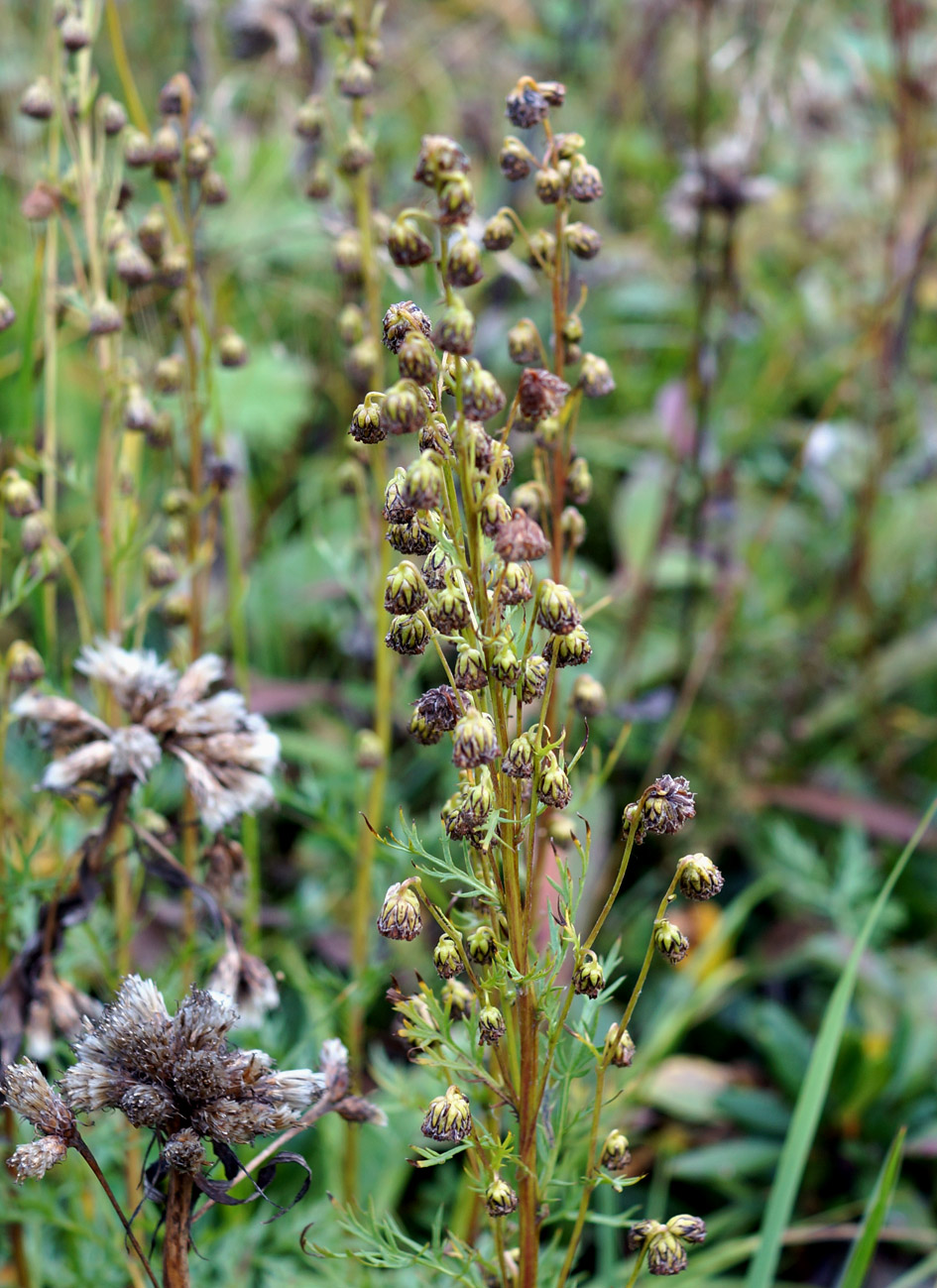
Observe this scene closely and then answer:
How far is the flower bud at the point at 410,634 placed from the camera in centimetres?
66

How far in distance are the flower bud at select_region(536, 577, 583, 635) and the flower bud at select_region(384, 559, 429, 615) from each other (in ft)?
0.23

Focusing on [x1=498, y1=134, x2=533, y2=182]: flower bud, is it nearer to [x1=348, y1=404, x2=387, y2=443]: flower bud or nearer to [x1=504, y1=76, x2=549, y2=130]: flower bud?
[x1=504, y1=76, x2=549, y2=130]: flower bud

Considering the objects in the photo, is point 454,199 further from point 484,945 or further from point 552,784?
point 484,945

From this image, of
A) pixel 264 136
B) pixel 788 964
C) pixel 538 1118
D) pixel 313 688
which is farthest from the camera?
pixel 264 136

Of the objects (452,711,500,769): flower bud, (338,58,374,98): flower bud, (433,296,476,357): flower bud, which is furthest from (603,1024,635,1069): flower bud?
(338,58,374,98): flower bud

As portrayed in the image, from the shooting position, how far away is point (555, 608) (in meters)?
0.64

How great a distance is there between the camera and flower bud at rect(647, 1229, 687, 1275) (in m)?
0.69

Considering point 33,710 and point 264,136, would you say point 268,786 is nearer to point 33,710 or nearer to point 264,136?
point 33,710

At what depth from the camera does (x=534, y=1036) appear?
28.5 inches

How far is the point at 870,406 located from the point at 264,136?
6.68ft

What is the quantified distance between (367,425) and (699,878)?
332mm

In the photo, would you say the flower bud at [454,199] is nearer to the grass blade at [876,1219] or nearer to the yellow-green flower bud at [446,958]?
the yellow-green flower bud at [446,958]

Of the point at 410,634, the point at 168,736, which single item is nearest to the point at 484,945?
the point at 410,634

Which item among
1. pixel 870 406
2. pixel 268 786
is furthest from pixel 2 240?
pixel 268 786
